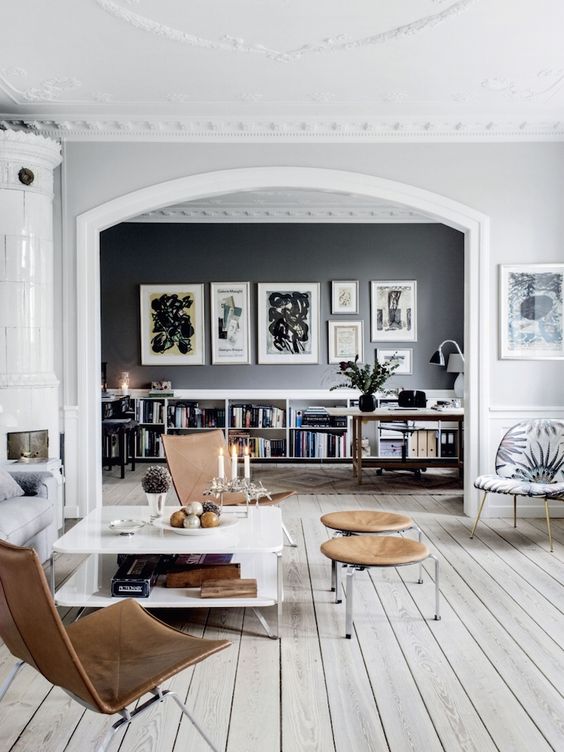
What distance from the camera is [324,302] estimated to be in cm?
905

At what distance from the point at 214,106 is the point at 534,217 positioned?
2851mm

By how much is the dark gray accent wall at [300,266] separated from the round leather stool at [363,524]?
4853 mm

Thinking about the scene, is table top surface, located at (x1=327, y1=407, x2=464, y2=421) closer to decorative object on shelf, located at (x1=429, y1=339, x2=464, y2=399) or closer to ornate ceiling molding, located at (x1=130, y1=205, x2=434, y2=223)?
decorative object on shelf, located at (x1=429, y1=339, x2=464, y2=399)

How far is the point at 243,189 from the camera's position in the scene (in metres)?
6.04

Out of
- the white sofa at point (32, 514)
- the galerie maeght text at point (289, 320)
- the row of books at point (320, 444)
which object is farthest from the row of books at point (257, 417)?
the white sofa at point (32, 514)

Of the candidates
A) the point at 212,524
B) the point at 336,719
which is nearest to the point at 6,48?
the point at 212,524

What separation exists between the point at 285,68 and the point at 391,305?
4588 millimetres

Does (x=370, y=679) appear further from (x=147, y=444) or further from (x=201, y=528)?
(x=147, y=444)

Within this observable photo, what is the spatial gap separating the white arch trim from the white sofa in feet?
3.95

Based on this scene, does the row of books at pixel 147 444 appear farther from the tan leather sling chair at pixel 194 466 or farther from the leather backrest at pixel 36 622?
the leather backrest at pixel 36 622

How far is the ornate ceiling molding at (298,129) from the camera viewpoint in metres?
5.79

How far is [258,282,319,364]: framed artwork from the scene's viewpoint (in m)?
9.05

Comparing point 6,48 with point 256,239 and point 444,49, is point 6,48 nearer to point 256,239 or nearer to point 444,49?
point 444,49

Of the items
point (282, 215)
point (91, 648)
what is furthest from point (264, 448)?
point (91, 648)
